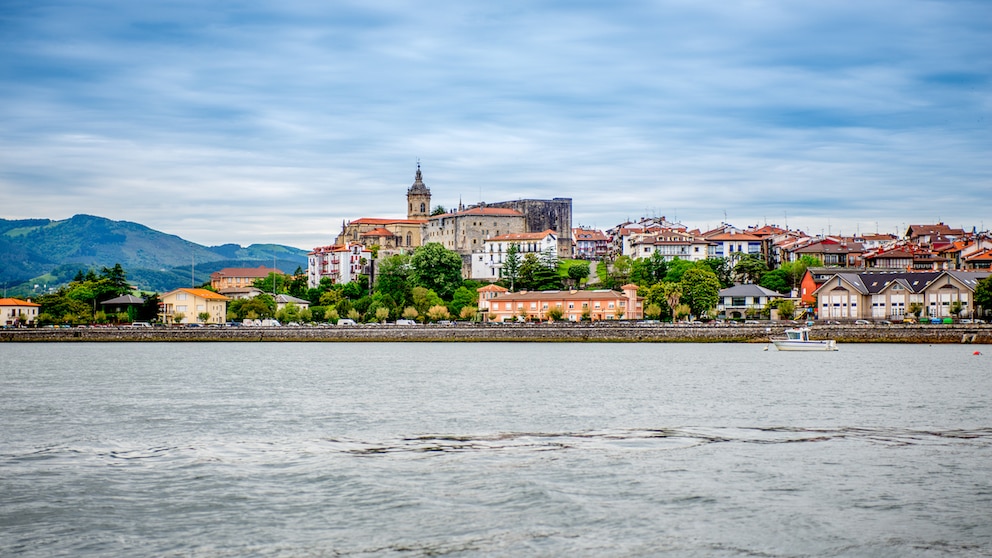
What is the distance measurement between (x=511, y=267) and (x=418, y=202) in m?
42.6

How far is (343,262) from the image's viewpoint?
422 ft

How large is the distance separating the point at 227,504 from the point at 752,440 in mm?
11609

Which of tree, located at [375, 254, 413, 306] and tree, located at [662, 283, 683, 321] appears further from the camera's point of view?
tree, located at [375, 254, 413, 306]

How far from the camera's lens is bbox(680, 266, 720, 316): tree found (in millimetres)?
87438

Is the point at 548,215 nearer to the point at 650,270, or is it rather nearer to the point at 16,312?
the point at 650,270

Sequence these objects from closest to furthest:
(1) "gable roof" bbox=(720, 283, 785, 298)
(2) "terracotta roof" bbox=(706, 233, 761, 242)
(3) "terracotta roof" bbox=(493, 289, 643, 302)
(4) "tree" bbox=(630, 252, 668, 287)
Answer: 1. (1) "gable roof" bbox=(720, 283, 785, 298)
2. (3) "terracotta roof" bbox=(493, 289, 643, 302)
3. (4) "tree" bbox=(630, 252, 668, 287)
4. (2) "terracotta roof" bbox=(706, 233, 761, 242)

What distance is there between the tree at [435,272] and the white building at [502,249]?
1174cm

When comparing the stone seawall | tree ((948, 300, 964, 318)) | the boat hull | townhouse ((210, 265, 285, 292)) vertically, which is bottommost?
the boat hull

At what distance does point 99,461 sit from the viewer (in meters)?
19.8

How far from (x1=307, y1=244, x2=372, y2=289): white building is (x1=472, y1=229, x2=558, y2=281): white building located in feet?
46.6

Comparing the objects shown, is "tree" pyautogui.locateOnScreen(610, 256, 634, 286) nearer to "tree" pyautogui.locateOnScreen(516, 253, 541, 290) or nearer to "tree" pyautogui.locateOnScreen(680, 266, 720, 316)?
"tree" pyautogui.locateOnScreen(516, 253, 541, 290)

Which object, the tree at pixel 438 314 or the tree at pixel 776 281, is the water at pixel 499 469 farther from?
the tree at pixel 776 281

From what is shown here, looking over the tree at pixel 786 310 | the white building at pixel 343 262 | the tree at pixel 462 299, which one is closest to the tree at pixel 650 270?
the tree at pixel 462 299

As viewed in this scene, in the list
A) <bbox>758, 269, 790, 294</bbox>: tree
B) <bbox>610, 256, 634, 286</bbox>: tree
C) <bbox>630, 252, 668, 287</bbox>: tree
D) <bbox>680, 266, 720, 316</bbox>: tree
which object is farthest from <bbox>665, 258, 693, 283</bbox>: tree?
<bbox>680, 266, 720, 316</bbox>: tree
